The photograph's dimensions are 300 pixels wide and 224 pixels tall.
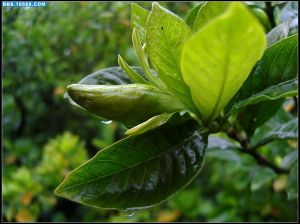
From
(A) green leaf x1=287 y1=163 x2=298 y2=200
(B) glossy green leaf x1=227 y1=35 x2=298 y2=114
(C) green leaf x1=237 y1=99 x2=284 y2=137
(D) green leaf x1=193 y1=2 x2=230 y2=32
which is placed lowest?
(A) green leaf x1=287 y1=163 x2=298 y2=200

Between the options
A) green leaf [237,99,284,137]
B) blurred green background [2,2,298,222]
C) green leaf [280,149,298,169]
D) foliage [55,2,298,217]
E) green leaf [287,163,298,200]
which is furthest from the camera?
blurred green background [2,2,298,222]

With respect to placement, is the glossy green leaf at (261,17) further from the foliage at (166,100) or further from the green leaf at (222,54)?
the green leaf at (222,54)

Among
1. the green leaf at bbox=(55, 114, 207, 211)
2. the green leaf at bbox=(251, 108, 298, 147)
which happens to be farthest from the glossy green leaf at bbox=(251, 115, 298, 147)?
the green leaf at bbox=(55, 114, 207, 211)

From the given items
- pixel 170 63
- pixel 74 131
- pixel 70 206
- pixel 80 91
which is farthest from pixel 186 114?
pixel 74 131

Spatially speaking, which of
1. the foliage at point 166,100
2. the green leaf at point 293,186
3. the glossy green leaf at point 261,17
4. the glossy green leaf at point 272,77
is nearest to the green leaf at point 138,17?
the foliage at point 166,100

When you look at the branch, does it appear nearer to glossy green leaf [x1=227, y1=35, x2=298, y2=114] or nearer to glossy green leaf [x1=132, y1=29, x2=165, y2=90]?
glossy green leaf [x1=227, y1=35, x2=298, y2=114]

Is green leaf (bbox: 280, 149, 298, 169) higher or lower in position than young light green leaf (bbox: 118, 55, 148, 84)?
lower

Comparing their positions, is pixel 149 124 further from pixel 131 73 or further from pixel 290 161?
pixel 290 161

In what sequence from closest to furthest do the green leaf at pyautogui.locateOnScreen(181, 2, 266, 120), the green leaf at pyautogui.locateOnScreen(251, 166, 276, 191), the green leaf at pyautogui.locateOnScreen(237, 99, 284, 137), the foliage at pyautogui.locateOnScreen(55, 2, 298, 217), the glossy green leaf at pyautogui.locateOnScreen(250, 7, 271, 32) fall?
the green leaf at pyautogui.locateOnScreen(181, 2, 266, 120) < the foliage at pyautogui.locateOnScreen(55, 2, 298, 217) < the green leaf at pyautogui.locateOnScreen(237, 99, 284, 137) < the glossy green leaf at pyautogui.locateOnScreen(250, 7, 271, 32) < the green leaf at pyautogui.locateOnScreen(251, 166, 276, 191)
